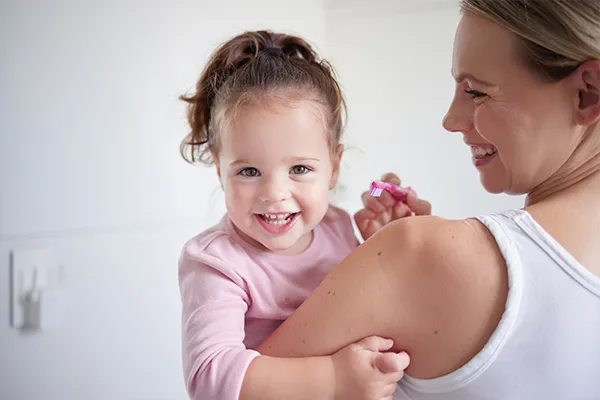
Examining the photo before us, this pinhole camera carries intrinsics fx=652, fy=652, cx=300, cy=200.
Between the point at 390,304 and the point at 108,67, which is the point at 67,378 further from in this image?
the point at 390,304

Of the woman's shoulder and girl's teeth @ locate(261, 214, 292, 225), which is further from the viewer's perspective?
girl's teeth @ locate(261, 214, 292, 225)

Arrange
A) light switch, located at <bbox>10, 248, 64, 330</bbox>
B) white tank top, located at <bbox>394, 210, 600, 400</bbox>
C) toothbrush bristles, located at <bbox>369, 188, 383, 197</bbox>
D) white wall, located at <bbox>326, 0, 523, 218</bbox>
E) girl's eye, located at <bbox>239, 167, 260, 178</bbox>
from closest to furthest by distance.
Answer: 1. white tank top, located at <bbox>394, 210, 600, 400</bbox>
2. girl's eye, located at <bbox>239, 167, 260, 178</bbox>
3. toothbrush bristles, located at <bbox>369, 188, 383, 197</bbox>
4. light switch, located at <bbox>10, 248, 64, 330</bbox>
5. white wall, located at <bbox>326, 0, 523, 218</bbox>

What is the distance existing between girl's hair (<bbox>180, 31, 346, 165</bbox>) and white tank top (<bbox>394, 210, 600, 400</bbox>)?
1.22ft

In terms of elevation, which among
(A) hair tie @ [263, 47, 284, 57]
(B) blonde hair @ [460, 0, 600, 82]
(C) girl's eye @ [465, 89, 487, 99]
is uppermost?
(A) hair tie @ [263, 47, 284, 57]

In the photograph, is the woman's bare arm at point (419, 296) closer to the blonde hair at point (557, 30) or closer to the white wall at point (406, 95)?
the blonde hair at point (557, 30)

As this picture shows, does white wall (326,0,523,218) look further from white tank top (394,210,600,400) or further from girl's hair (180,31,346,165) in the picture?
white tank top (394,210,600,400)

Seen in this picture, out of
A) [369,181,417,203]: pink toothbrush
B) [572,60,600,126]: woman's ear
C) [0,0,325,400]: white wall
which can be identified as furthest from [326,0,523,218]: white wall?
[572,60,600,126]: woman's ear

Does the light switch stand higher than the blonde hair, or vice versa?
the blonde hair

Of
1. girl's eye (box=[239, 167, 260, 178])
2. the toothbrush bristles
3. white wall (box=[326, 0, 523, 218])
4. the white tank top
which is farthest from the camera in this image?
white wall (box=[326, 0, 523, 218])

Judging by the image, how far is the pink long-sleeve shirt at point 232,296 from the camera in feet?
2.71

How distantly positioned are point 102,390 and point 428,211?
85cm

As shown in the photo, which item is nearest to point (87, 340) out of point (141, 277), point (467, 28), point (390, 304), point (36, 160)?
point (141, 277)

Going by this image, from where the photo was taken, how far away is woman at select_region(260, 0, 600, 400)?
74cm

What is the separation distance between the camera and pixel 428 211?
1.15 metres
